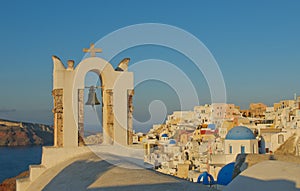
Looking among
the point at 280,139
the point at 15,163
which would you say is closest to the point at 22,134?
the point at 15,163

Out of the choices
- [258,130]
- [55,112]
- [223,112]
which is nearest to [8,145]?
[223,112]

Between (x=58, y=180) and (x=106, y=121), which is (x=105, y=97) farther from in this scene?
(x=58, y=180)

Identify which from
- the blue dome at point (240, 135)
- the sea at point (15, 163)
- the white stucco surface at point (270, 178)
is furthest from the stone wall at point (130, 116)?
the sea at point (15, 163)

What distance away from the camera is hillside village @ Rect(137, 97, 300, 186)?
14.1 m

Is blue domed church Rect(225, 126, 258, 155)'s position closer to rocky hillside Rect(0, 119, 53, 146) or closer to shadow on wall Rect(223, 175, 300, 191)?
shadow on wall Rect(223, 175, 300, 191)

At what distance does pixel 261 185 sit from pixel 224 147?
1818 cm

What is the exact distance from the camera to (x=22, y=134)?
12056 centimetres

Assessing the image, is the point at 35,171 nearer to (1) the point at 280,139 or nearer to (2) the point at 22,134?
(1) the point at 280,139

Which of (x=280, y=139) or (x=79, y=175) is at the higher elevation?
(x=79, y=175)

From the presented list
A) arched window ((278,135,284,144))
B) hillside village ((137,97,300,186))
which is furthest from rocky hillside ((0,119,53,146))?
arched window ((278,135,284,144))

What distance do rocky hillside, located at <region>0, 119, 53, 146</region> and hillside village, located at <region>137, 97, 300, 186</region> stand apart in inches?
2632

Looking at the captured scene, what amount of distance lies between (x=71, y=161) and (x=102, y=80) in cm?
186

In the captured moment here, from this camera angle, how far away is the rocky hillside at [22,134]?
384 feet

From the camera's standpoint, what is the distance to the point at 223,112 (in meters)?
55.2
